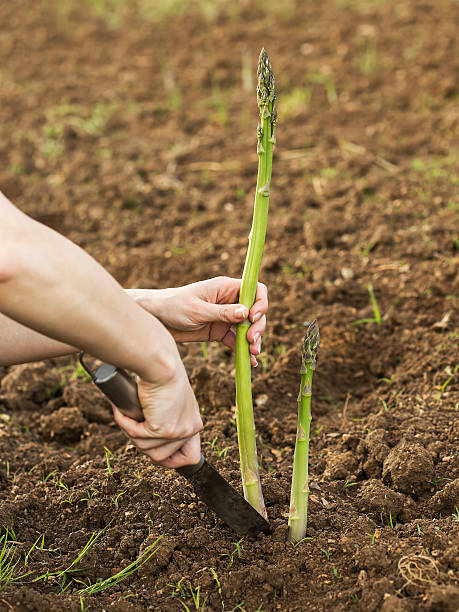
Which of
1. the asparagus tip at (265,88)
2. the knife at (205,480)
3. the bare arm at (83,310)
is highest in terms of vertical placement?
the asparagus tip at (265,88)

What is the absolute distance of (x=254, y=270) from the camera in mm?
2117

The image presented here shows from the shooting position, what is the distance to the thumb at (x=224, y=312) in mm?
2113

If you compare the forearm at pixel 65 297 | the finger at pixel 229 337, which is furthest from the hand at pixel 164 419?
the finger at pixel 229 337

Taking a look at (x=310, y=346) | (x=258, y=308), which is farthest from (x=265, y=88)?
(x=310, y=346)

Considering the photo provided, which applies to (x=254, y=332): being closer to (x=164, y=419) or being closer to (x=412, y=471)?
(x=164, y=419)

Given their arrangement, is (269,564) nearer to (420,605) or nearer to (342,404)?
(420,605)

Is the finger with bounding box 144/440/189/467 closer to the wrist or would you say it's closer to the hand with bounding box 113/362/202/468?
the hand with bounding box 113/362/202/468

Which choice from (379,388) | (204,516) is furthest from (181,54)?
(204,516)

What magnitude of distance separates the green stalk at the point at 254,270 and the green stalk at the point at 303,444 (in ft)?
0.38

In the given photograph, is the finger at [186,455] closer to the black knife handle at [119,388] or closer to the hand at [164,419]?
the hand at [164,419]

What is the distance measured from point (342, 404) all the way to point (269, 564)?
98cm

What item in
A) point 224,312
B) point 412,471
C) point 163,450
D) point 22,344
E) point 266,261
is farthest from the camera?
point 266,261

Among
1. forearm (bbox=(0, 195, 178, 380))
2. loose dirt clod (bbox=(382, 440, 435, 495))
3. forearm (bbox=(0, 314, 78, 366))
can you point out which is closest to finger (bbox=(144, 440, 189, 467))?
forearm (bbox=(0, 195, 178, 380))

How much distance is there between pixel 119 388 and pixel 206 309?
1.58 feet
